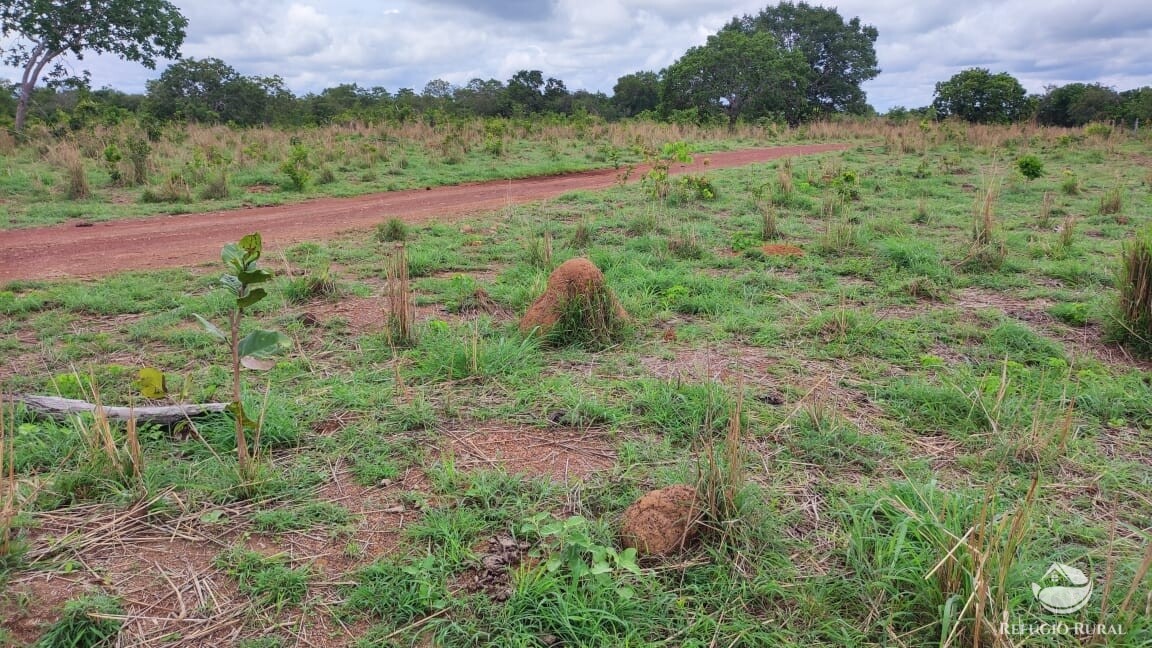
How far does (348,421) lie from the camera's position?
3188 millimetres

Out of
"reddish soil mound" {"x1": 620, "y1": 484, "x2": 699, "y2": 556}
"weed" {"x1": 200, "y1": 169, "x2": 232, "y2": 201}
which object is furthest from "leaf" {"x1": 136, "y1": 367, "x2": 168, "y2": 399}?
"weed" {"x1": 200, "y1": 169, "x2": 232, "y2": 201}

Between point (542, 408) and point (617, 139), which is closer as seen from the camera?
point (542, 408)

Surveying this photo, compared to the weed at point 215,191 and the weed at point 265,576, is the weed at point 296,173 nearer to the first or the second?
the weed at point 215,191

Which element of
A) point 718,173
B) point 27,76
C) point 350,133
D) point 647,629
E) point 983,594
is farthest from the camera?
point 350,133

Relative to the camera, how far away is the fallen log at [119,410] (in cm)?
299

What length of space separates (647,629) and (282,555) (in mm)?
1238

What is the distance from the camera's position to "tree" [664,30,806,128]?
110 feet

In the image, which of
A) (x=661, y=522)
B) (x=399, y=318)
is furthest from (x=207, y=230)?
(x=661, y=522)

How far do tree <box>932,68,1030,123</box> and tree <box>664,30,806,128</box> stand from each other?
6.67m

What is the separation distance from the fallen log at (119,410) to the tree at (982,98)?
33.2 meters

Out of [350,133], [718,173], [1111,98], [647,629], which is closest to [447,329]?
[647,629]

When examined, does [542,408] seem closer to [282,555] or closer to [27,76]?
[282,555]

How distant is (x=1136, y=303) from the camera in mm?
4051

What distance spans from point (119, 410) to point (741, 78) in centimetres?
3485
